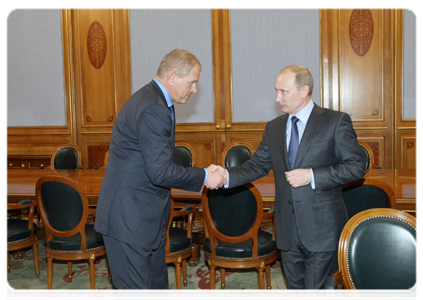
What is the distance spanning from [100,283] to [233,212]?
140 cm

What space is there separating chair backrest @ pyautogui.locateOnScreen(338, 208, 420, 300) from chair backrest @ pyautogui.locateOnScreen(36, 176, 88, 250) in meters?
1.88

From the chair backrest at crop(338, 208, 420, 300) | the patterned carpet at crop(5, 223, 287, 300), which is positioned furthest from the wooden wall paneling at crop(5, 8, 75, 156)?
the chair backrest at crop(338, 208, 420, 300)

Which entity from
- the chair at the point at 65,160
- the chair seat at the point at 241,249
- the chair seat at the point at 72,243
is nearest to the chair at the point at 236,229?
the chair seat at the point at 241,249

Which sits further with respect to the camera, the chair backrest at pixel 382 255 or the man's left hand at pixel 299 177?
the man's left hand at pixel 299 177

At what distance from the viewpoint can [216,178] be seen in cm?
237

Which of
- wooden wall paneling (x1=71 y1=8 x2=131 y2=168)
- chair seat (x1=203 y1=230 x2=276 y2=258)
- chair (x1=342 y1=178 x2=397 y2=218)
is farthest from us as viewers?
wooden wall paneling (x1=71 y1=8 x2=131 y2=168)

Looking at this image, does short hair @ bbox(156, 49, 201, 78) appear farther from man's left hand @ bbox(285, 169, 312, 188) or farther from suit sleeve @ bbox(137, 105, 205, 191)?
man's left hand @ bbox(285, 169, 312, 188)

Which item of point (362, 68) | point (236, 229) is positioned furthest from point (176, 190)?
point (362, 68)

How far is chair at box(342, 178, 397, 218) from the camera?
2535 millimetres

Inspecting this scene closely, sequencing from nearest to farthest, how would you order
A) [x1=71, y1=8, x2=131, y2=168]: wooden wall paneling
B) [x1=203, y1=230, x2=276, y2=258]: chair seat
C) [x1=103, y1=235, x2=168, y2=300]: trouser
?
[x1=103, y1=235, x2=168, y2=300]: trouser, [x1=203, y1=230, x2=276, y2=258]: chair seat, [x1=71, y1=8, x2=131, y2=168]: wooden wall paneling

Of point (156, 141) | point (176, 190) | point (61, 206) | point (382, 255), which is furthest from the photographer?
point (176, 190)

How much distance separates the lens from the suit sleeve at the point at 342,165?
203 centimetres

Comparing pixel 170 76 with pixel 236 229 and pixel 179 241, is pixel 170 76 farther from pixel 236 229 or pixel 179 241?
pixel 179 241

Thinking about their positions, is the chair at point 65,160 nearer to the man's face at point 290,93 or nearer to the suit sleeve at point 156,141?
the suit sleeve at point 156,141
